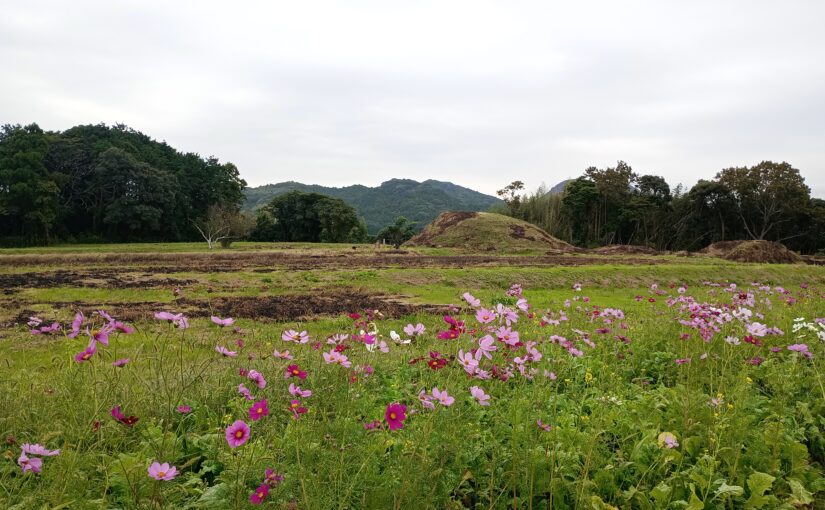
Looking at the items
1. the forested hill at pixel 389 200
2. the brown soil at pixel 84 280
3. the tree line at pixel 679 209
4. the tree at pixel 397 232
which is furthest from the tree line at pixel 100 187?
the tree line at pixel 679 209

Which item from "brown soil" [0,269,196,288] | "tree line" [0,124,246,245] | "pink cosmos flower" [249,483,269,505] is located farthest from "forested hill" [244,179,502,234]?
"pink cosmos flower" [249,483,269,505]

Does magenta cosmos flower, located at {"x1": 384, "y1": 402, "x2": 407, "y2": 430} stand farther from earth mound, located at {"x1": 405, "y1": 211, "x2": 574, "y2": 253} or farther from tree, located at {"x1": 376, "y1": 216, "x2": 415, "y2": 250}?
tree, located at {"x1": 376, "y1": 216, "x2": 415, "y2": 250}

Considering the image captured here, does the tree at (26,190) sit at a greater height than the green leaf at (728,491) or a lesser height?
greater

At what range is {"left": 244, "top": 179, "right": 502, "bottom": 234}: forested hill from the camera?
114463 mm

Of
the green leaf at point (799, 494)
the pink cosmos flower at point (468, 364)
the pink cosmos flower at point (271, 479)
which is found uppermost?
the pink cosmos flower at point (468, 364)

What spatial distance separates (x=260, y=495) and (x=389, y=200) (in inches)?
5366

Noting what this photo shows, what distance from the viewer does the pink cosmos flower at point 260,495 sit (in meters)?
1.52

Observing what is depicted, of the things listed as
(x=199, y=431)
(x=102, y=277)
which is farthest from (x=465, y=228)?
(x=199, y=431)

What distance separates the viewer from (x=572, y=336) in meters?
5.52

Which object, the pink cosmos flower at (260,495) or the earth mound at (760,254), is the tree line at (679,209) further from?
the pink cosmos flower at (260,495)

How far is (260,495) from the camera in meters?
1.55

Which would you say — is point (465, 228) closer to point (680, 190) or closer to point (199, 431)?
point (680, 190)

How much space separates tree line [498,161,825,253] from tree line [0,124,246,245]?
40.5 meters

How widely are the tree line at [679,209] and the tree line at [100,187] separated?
40.5 metres
